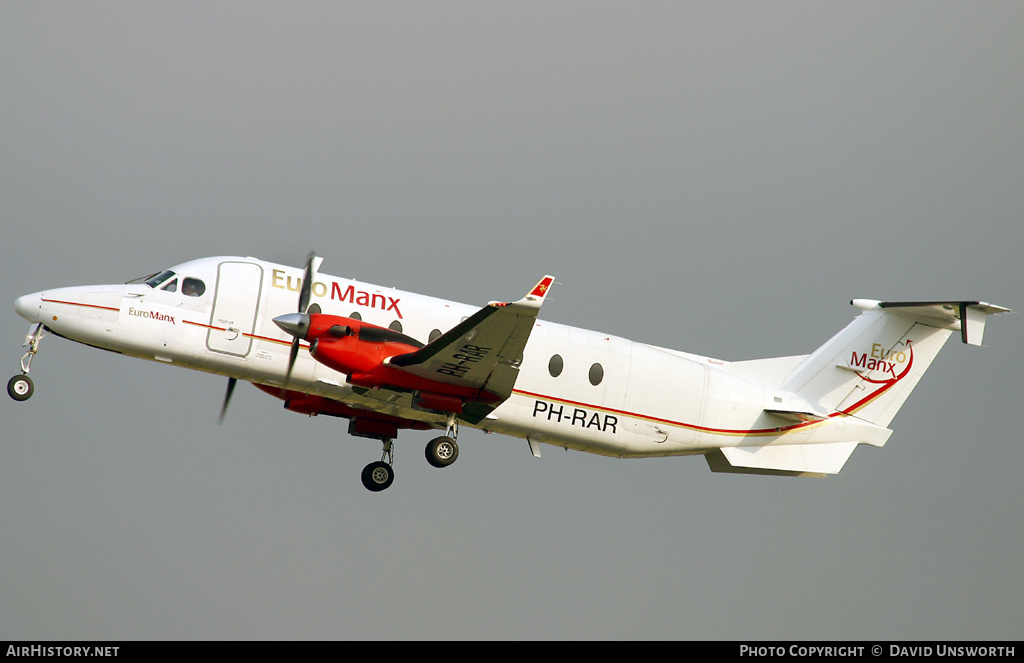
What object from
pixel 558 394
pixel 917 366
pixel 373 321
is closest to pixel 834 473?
pixel 917 366

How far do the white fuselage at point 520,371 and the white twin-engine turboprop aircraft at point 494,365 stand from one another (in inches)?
1.1

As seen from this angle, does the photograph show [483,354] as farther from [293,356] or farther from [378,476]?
[378,476]

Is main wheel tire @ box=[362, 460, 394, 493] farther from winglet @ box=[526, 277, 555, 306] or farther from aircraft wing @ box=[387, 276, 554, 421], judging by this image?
winglet @ box=[526, 277, 555, 306]

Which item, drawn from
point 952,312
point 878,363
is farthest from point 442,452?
point 952,312

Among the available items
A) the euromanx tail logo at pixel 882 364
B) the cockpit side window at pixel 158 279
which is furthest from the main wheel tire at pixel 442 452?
the euromanx tail logo at pixel 882 364

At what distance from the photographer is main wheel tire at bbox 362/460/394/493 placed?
2283 cm

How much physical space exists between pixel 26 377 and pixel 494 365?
8448mm

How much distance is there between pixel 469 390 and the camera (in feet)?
66.9

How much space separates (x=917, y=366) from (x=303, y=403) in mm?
13538

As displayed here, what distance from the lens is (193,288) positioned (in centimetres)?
2005

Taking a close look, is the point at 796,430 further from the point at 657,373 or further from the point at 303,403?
the point at 303,403

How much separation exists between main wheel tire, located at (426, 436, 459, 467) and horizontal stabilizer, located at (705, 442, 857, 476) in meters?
6.01
